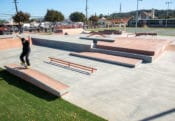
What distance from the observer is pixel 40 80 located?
9578 mm

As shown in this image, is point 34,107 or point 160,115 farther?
point 34,107

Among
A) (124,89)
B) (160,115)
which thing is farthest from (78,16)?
(160,115)

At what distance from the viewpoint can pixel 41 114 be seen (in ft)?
23.2

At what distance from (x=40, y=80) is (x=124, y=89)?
4.11 m

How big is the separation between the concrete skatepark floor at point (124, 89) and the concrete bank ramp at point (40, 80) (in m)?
0.43

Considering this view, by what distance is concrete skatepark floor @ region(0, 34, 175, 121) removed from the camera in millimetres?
7137

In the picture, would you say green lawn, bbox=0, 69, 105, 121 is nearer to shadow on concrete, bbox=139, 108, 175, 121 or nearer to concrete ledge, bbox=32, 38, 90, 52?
shadow on concrete, bbox=139, 108, 175, 121

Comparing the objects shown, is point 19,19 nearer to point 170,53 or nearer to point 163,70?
point 170,53

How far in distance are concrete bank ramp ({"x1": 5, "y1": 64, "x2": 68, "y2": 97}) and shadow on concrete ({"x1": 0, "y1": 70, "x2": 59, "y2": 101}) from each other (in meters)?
0.18

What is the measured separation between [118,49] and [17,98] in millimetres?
9558

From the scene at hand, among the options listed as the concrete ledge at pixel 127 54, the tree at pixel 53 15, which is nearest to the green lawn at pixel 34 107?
the concrete ledge at pixel 127 54

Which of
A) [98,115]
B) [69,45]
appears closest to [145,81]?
[98,115]

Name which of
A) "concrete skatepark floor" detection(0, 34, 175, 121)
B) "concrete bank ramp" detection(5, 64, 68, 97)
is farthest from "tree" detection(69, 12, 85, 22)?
"concrete bank ramp" detection(5, 64, 68, 97)

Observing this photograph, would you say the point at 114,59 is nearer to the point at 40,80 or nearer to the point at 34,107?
the point at 40,80
